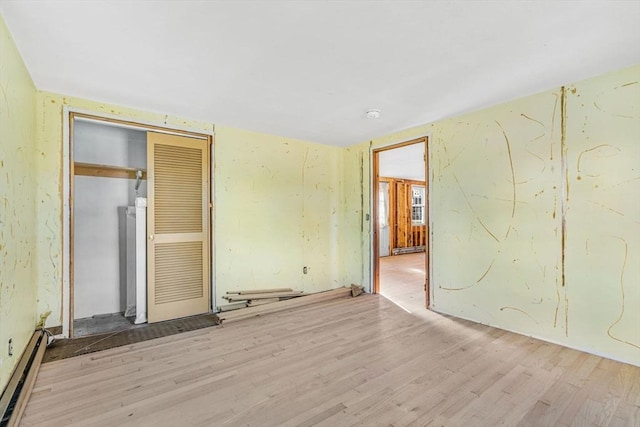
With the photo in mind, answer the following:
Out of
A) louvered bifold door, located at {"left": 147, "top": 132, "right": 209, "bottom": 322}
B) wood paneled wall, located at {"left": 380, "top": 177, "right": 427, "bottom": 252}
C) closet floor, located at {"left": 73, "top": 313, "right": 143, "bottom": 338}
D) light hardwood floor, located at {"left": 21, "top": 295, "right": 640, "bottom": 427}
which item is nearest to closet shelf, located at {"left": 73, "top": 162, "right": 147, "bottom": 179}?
louvered bifold door, located at {"left": 147, "top": 132, "right": 209, "bottom": 322}

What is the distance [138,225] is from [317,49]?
267cm

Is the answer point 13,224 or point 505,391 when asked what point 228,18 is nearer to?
point 13,224

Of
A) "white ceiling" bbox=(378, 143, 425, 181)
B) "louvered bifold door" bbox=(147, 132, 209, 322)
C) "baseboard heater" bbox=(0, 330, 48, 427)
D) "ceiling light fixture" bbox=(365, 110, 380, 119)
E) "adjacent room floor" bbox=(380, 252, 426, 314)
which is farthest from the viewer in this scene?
"white ceiling" bbox=(378, 143, 425, 181)

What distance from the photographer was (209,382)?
81.6 inches

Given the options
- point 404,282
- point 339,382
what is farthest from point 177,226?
point 404,282

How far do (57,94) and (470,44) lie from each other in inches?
139

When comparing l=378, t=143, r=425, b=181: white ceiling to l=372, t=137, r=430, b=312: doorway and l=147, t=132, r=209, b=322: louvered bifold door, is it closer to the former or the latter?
l=372, t=137, r=430, b=312: doorway

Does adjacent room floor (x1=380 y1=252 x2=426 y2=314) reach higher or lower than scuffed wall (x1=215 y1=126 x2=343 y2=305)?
lower

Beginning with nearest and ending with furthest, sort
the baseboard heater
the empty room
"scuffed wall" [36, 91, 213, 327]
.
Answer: the baseboard heater, the empty room, "scuffed wall" [36, 91, 213, 327]

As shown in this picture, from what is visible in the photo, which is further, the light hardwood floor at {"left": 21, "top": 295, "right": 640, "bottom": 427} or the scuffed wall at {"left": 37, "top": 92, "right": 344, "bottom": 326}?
the scuffed wall at {"left": 37, "top": 92, "right": 344, "bottom": 326}

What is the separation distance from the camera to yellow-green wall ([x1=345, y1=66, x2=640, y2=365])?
7.57ft

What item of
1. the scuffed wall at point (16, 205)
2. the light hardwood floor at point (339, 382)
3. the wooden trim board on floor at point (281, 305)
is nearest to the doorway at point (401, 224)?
the wooden trim board on floor at point (281, 305)

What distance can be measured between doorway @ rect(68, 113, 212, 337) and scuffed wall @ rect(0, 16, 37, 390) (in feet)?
2.65

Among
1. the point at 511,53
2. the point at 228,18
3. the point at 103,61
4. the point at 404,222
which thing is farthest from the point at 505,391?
the point at 404,222
